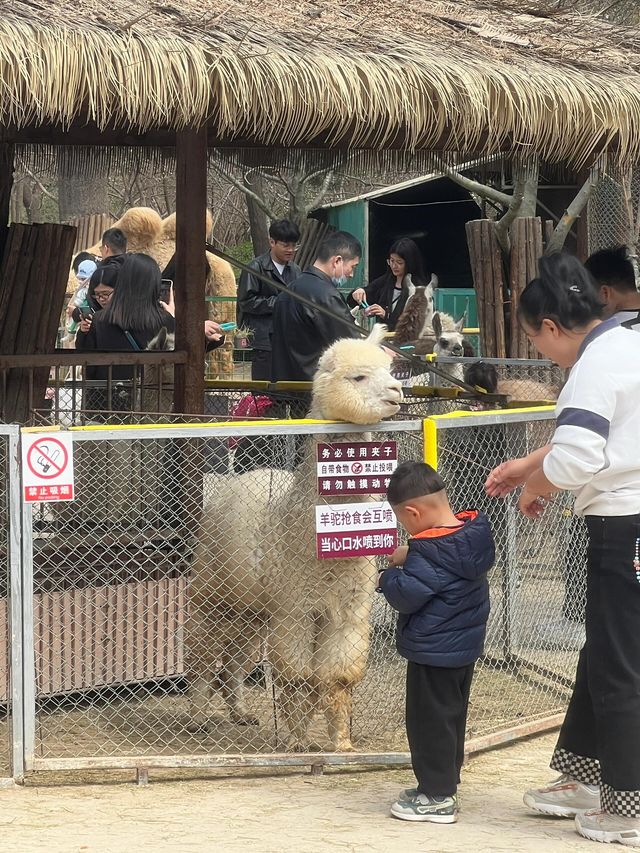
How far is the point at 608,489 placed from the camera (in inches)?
149

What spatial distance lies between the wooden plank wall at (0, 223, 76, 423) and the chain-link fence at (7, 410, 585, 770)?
1.55 ft

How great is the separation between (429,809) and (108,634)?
76.4 inches

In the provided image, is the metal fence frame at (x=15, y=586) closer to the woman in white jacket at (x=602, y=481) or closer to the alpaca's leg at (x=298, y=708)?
the alpaca's leg at (x=298, y=708)

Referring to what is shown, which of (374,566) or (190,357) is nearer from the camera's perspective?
(374,566)

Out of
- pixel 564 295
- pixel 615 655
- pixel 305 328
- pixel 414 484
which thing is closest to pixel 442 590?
pixel 414 484

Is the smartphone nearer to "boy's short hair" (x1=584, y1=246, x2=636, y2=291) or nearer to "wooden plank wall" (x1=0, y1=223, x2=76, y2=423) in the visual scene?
"wooden plank wall" (x1=0, y1=223, x2=76, y2=423)

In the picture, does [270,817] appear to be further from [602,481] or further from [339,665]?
[602,481]

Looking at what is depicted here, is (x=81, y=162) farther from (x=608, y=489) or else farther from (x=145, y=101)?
(x=608, y=489)

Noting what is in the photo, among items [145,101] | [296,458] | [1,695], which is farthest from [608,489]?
[1,695]

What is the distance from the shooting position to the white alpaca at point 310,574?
4852 mm

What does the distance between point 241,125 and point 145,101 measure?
937 millimetres

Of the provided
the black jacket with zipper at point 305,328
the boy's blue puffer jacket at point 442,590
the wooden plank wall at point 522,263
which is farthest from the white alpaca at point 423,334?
the boy's blue puffer jacket at point 442,590

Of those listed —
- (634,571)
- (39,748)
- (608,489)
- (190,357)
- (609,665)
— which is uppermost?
(190,357)

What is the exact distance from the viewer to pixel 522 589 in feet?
20.9
